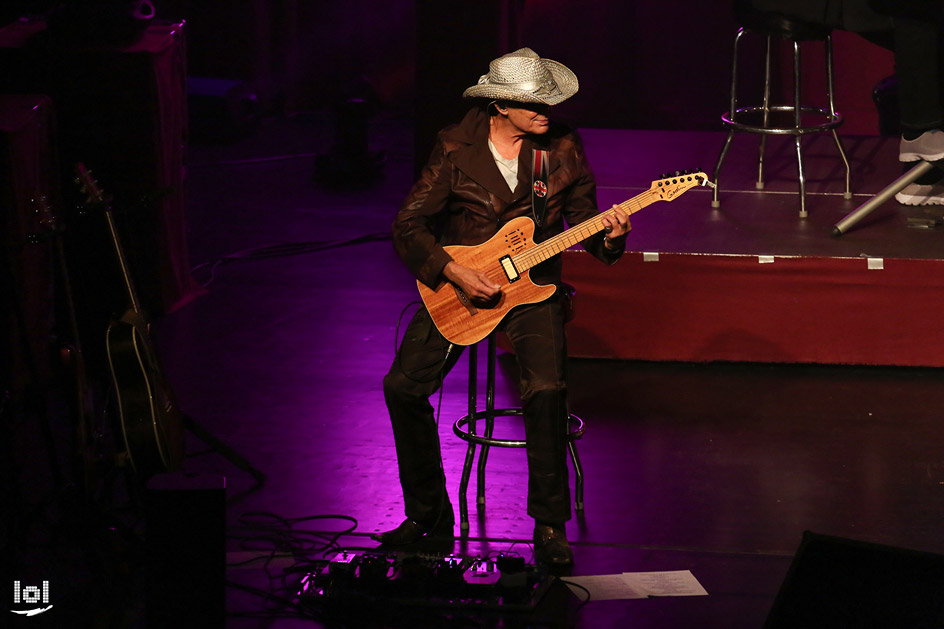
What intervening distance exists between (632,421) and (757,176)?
2150mm

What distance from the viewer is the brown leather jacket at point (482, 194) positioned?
417 centimetres

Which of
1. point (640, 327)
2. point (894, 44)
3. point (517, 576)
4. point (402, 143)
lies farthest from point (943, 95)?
point (402, 143)

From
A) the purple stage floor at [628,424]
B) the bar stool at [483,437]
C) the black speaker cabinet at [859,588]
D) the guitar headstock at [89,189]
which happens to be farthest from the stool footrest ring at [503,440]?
the black speaker cabinet at [859,588]

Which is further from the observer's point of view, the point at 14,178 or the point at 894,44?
the point at 894,44

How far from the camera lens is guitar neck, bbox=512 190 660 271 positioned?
3.99 m

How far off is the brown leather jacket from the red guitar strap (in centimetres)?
2

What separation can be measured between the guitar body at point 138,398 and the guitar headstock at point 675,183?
67.6 inches

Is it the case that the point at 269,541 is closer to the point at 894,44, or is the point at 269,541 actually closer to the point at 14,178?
the point at 14,178

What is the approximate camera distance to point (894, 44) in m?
5.71

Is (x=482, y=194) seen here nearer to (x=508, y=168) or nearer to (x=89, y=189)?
(x=508, y=168)

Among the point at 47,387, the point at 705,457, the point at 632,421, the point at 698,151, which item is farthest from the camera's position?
the point at 698,151

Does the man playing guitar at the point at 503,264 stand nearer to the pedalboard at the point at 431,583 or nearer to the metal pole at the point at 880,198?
the pedalboard at the point at 431,583

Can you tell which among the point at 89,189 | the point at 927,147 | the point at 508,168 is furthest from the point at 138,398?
the point at 927,147

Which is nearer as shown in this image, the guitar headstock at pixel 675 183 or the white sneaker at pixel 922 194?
the guitar headstock at pixel 675 183
